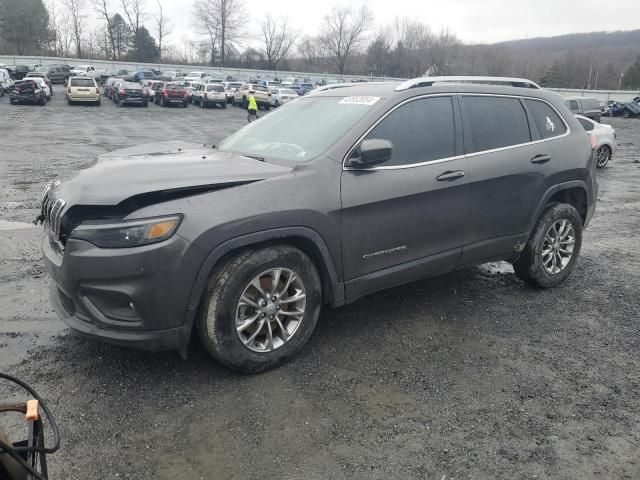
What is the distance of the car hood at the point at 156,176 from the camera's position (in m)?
2.96

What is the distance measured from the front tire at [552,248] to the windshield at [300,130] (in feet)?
7.08

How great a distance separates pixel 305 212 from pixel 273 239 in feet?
0.88

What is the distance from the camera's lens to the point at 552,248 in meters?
4.99

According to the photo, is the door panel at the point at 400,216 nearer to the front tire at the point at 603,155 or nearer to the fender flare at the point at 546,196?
the fender flare at the point at 546,196

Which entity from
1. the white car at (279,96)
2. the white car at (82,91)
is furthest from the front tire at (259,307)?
the white car at (279,96)

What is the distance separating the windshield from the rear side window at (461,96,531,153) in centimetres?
98

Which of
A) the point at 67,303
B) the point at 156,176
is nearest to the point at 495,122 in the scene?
the point at 156,176


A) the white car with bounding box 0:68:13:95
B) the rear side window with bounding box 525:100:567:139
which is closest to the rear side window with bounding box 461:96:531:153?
the rear side window with bounding box 525:100:567:139

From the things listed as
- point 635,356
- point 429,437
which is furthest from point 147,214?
point 635,356

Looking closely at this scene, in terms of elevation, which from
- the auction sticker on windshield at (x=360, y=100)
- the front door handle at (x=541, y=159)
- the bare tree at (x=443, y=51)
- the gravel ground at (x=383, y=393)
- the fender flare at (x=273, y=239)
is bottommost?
the gravel ground at (x=383, y=393)

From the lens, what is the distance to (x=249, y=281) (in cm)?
320

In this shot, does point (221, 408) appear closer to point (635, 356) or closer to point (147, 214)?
point (147, 214)

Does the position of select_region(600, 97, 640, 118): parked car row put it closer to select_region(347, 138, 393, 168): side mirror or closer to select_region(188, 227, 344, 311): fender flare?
select_region(347, 138, 393, 168): side mirror

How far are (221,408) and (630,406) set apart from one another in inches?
98.0
